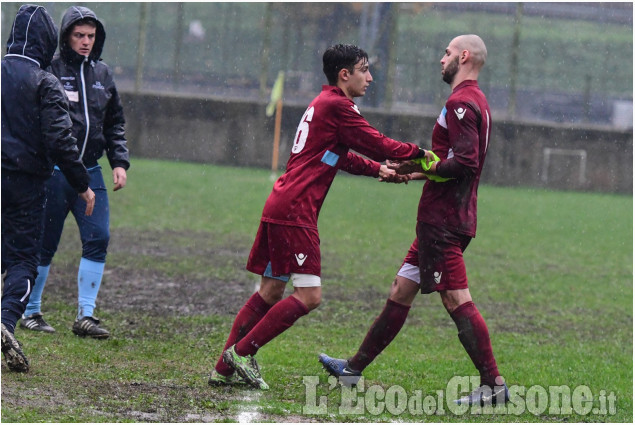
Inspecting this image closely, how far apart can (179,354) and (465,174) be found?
2.23m

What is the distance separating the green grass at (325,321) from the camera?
5.18 metres

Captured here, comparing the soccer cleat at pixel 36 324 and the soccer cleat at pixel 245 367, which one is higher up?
the soccer cleat at pixel 245 367

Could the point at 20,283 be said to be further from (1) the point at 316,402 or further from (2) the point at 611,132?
(2) the point at 611,132

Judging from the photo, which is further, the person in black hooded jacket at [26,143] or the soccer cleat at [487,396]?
the person in black hooded jacket at [26,143]

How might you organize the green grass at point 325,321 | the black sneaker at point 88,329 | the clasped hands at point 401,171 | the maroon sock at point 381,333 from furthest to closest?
1. the black sneaker at point 88,329
2. the maroon sock at point 381,333
3. the clasped hands at point 401,171
4. the green grass at point 325,321

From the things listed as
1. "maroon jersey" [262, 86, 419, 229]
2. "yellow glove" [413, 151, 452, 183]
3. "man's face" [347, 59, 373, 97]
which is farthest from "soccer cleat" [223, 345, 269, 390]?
"man's face" [347, 59, 373, 97]

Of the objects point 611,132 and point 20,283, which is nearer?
point 20,283

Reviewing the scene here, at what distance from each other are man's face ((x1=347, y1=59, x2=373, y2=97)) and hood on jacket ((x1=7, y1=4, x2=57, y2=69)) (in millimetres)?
1757

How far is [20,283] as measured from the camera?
5.76 metres

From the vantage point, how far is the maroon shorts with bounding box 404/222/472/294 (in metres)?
5.59

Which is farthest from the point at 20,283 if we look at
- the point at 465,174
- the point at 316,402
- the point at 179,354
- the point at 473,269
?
the point at 473,269

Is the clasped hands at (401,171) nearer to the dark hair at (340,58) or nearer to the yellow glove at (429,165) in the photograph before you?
the yellow glove at (429,165)

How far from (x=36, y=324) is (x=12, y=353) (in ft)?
5.54

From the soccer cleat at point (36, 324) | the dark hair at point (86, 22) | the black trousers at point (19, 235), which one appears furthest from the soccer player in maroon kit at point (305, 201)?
the dark hair at point (86, 22)
